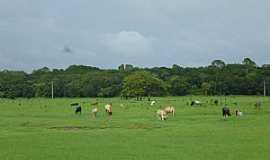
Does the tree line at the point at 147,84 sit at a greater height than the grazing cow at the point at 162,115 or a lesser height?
greater

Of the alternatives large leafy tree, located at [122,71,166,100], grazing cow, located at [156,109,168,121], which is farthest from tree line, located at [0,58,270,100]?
grazing cow, located at [156,109,168,121]

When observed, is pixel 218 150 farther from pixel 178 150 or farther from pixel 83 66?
pixel 83 66

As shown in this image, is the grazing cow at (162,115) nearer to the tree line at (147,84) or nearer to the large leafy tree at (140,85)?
the large leafy tree at (140,85)

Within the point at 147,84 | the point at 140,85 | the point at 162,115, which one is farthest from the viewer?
the point at 147,84

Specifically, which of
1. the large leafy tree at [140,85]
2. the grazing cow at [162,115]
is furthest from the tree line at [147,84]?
the grazing cow at [162,115]

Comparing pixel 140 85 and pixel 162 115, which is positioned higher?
pixel 140 85

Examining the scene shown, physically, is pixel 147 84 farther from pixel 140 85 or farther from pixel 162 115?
pixel 162 115

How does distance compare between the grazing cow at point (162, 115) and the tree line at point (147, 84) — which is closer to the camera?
the grazing cow at point (162, 115)

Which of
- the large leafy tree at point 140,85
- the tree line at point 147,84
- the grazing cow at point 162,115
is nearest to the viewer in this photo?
the grazing cow at point 162,115

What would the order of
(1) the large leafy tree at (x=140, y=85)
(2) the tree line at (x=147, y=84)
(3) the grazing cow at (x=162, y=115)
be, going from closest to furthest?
(3) the grazing cow at (x=162, y=115)
(1) the large leafy tree at (x=140, y=85)
(2) the tree line at (x=147, y=84)

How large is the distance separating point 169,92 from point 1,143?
106423 mm

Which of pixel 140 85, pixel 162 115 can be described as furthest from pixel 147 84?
pixel 162 115

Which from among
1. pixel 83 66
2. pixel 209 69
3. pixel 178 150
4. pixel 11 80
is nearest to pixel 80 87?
pixel 11 80

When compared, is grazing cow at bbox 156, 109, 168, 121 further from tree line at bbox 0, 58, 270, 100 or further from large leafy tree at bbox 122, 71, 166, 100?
tree line at bbox 0, 58, 270, 100
